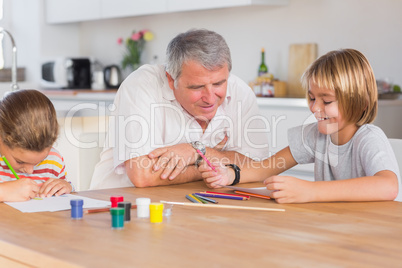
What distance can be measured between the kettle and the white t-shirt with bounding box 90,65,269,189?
3182 millimetres

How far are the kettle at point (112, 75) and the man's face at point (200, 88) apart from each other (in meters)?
3.37

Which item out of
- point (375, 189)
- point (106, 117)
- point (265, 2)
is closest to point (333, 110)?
point (375, 189)

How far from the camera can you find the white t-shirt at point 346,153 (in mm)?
1750

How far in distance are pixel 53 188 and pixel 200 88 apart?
61 centimetres

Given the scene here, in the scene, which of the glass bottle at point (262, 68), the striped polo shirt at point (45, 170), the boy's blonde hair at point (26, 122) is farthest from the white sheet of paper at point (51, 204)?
the glass bottle at point (262, 68)

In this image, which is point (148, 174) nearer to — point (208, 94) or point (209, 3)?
point (208, 94)

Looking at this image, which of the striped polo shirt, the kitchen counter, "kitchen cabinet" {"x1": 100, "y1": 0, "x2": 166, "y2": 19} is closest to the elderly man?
the striped polo shirt

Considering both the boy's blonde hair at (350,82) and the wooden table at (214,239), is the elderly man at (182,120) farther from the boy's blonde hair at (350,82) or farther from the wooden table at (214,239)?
the wooden table at (214,239)

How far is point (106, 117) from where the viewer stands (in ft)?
11.4

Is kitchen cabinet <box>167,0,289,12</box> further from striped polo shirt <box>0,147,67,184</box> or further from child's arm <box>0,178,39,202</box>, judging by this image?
child's arm <box>0,178,39,202</box>

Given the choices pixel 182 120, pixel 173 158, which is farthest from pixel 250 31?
pixel 173 158

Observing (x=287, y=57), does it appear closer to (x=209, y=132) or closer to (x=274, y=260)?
(x=209, y=132)

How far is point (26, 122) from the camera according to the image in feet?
5.73

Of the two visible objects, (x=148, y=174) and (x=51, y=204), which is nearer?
(x=51, y=204)
